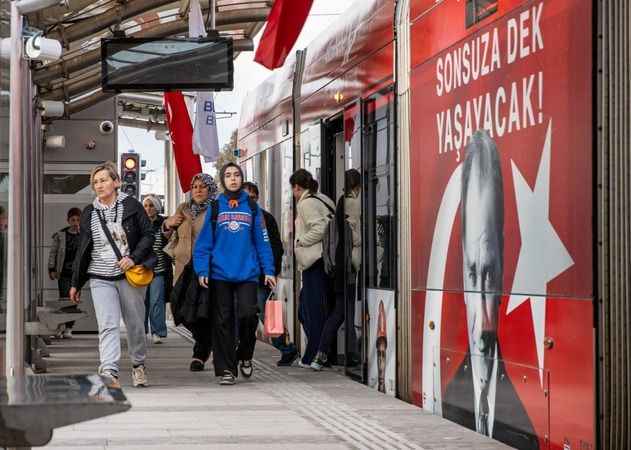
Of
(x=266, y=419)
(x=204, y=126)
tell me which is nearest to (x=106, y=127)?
(x=204, y=126)

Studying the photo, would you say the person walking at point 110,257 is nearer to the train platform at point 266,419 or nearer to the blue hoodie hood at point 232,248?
the train platform at point 266,419

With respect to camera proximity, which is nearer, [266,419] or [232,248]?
[266,419]

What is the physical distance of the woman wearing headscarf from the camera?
529 inches

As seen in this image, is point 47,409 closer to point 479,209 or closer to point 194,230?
point 479,209

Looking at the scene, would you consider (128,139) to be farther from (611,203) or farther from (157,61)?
(611,203)

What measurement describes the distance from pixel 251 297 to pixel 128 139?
157 feet

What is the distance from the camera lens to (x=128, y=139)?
59125mm

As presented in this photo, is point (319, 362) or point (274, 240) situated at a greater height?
point (274, 240)

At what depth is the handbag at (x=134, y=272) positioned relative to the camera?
1105cm

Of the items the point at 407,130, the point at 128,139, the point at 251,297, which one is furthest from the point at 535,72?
the point at 128,139

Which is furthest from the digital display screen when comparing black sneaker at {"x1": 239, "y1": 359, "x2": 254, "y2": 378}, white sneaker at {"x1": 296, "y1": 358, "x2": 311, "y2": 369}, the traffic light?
the traffic light

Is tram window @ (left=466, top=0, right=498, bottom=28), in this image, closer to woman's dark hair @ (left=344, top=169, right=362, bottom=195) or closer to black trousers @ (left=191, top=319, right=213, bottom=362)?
woman's dark hair @ (left=344, top=169, right=362, bottom=195)

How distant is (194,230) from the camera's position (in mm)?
13766

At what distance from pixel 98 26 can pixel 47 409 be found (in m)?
14.2
